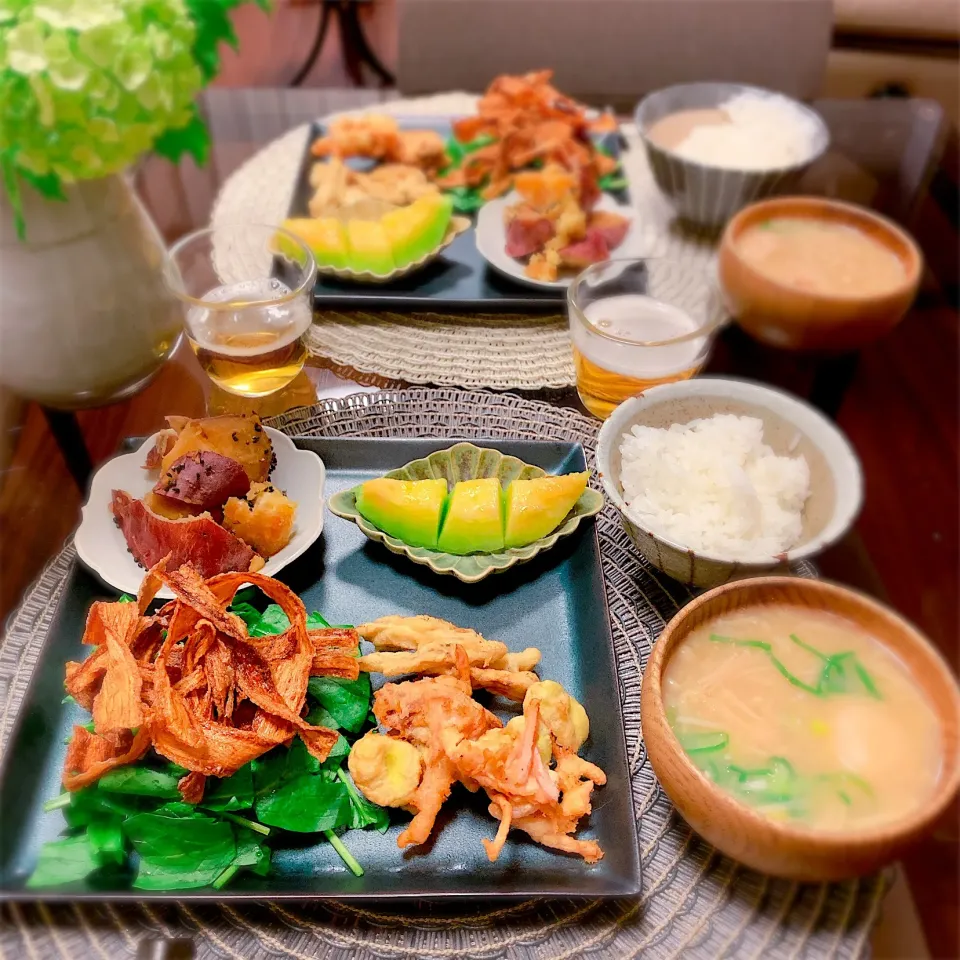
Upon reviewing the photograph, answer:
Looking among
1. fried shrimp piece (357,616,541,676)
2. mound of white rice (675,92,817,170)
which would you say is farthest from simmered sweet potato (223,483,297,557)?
mound of white rice (675,92,817,170)

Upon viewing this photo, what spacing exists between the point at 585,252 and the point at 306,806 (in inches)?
38.6

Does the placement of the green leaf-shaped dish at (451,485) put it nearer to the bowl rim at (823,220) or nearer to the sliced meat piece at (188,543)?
the sliced meat piece at (188,543)

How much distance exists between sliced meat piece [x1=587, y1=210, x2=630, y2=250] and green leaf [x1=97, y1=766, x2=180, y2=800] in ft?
3.58

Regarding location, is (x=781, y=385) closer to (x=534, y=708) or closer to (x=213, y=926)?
(x=534, y=708)

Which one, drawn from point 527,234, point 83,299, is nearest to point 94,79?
point 83,299

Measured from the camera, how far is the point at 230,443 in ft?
3.05

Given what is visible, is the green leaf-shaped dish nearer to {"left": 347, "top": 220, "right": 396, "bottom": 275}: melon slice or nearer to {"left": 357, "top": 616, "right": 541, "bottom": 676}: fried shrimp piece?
{"left": 357, "top": 616, "right": 541, "bottom": 676}: fried shrimp piece

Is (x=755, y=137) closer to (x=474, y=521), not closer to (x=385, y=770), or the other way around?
(x=474, y=521)

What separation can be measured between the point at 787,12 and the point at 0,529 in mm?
2158

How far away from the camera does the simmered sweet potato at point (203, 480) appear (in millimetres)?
874

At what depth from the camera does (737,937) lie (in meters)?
0.66

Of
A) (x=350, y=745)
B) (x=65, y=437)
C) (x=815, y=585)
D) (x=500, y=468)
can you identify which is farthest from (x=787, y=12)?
(x=350, y=745)

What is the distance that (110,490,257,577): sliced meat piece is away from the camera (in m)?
0.83

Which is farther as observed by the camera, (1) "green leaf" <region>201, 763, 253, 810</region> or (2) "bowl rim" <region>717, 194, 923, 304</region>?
(2) "bowl rim" <region>717, 194, 923, 304</region>
